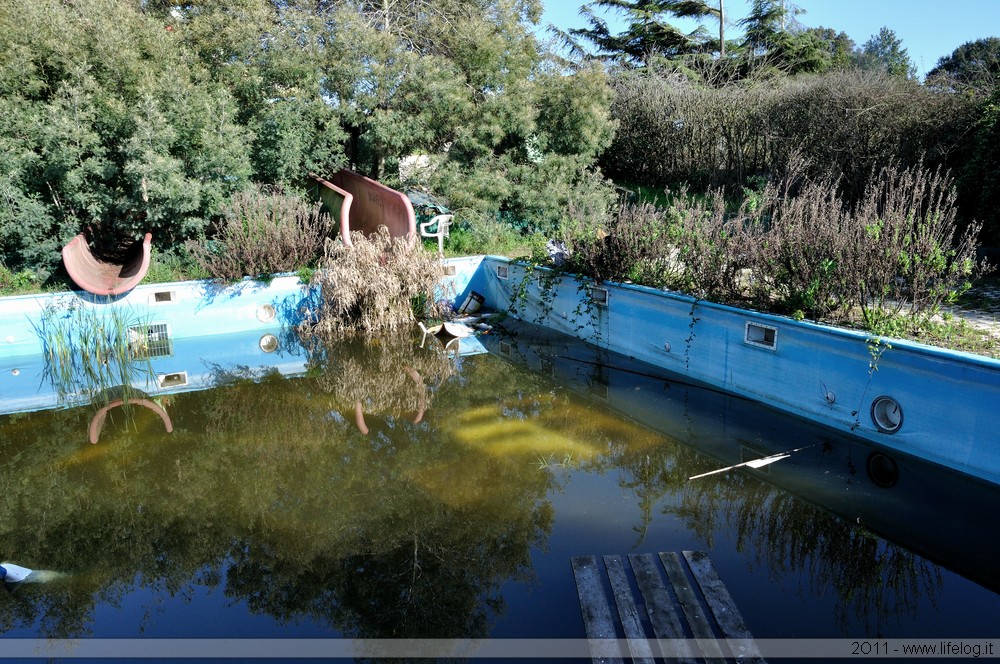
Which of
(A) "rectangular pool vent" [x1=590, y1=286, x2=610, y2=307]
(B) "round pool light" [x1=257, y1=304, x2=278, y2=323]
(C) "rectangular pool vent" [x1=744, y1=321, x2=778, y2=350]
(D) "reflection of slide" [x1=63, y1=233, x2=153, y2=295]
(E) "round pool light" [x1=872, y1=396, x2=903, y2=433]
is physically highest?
(D) "reflection of slide" [x1=63, y1=233, x2=153, y2=295]

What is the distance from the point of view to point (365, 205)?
35.9 feet

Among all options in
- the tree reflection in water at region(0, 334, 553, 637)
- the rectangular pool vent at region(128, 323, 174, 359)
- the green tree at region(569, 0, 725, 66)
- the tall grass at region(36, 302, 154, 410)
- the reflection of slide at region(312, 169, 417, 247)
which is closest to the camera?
the tree reflection in water at region(0, 334, 553, 637)

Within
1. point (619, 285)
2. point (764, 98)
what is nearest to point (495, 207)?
point (619, 285)

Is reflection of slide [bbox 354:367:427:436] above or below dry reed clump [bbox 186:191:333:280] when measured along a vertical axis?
below

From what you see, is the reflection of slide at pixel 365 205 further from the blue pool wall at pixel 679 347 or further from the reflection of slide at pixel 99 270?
the reflection of slide at pixel 99 270

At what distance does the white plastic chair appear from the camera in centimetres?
1060

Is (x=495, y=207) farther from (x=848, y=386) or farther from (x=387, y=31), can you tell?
(x=848, y=386)

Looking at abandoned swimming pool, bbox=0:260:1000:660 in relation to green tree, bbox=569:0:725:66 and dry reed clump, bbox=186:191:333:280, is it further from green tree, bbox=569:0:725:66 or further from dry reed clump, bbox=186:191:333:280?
green tree, bbox=569:0:725:66

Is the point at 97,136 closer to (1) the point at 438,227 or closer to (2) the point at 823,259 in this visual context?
(1) the point at 438,227

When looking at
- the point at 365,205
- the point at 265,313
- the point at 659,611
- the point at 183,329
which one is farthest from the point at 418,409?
the point at 365,205

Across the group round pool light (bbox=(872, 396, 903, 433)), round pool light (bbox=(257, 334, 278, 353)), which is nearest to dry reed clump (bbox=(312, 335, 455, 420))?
round pool light (bbox=(257, 334, 278, 353))

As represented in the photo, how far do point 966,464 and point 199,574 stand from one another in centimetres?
510

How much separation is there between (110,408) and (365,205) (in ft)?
17.3

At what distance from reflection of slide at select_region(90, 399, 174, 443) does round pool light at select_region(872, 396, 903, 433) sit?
6.09m
